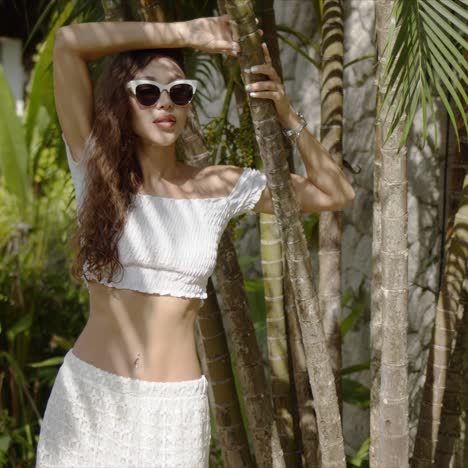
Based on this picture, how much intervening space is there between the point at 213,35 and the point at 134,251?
504mm

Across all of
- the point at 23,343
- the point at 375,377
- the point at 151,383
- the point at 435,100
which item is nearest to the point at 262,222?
the point at 375,377

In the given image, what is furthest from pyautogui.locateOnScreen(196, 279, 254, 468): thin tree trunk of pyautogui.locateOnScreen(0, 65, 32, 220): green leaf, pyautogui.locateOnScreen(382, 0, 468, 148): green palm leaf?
pyautogui.locateOnScreen(0, 65, 32, 220): green leaf

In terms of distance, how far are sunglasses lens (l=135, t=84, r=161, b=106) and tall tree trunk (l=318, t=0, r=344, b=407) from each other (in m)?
0.77

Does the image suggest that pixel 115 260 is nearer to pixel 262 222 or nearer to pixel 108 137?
pixel 108 137

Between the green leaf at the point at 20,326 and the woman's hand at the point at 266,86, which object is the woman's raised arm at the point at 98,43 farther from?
the green leaf at the point at 20,326

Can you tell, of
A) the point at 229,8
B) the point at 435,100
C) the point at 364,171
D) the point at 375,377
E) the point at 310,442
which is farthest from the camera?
the point at 364,171

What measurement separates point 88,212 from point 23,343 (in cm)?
248

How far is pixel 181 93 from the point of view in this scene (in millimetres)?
1963

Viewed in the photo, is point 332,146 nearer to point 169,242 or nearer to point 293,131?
point 293,131

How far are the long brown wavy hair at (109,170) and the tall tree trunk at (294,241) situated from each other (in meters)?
0.31

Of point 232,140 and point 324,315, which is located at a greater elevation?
point 232,140

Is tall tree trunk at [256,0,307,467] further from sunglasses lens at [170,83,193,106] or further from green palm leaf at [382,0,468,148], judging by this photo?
green palm leaf at [382,0,468,148]

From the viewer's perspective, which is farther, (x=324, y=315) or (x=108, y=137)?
(x=324, y=315)

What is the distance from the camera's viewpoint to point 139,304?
1927 mm
